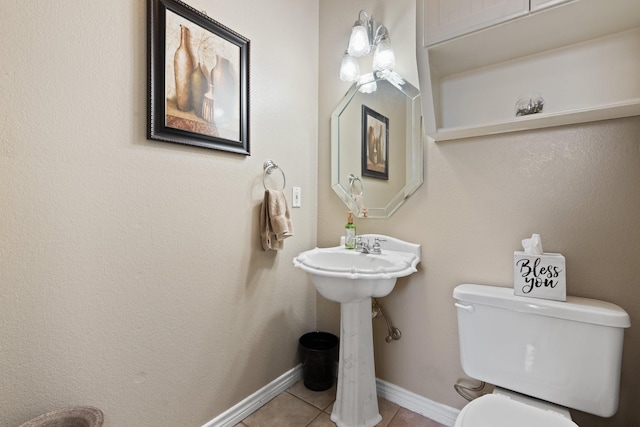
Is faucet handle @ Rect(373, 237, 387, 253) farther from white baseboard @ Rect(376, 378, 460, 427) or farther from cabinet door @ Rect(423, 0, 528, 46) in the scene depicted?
cabinet door @ Rect(423, 0, 528, 46)

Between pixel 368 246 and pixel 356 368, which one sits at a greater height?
pixel 368 246

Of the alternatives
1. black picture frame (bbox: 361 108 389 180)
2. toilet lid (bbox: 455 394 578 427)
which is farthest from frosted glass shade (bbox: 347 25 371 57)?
toilet lid (bbox: 455 394 578 427)

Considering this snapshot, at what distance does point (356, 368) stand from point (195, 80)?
150 centimetres

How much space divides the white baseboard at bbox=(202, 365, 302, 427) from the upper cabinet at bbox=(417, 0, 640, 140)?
156 cm

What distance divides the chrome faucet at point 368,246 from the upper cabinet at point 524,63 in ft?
2.01

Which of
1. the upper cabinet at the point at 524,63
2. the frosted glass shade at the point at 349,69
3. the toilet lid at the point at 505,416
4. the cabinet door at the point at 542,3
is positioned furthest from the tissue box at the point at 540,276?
the frosted glass shade at the point at 349,69

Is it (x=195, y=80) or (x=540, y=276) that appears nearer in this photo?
(x=540, y=276)

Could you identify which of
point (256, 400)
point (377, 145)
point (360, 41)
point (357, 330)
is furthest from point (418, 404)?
point (360, 41)

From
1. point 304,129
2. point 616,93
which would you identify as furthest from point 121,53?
point 616,93

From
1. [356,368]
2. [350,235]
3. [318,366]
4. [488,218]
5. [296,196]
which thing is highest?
[296,196]

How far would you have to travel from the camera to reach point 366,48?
5.31 ft

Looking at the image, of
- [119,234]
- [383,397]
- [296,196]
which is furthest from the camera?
[296,196]

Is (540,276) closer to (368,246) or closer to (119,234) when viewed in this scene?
(368,246)

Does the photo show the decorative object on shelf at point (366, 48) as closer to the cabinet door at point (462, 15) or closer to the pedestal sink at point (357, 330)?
the cabinet door at point (462, 15)
